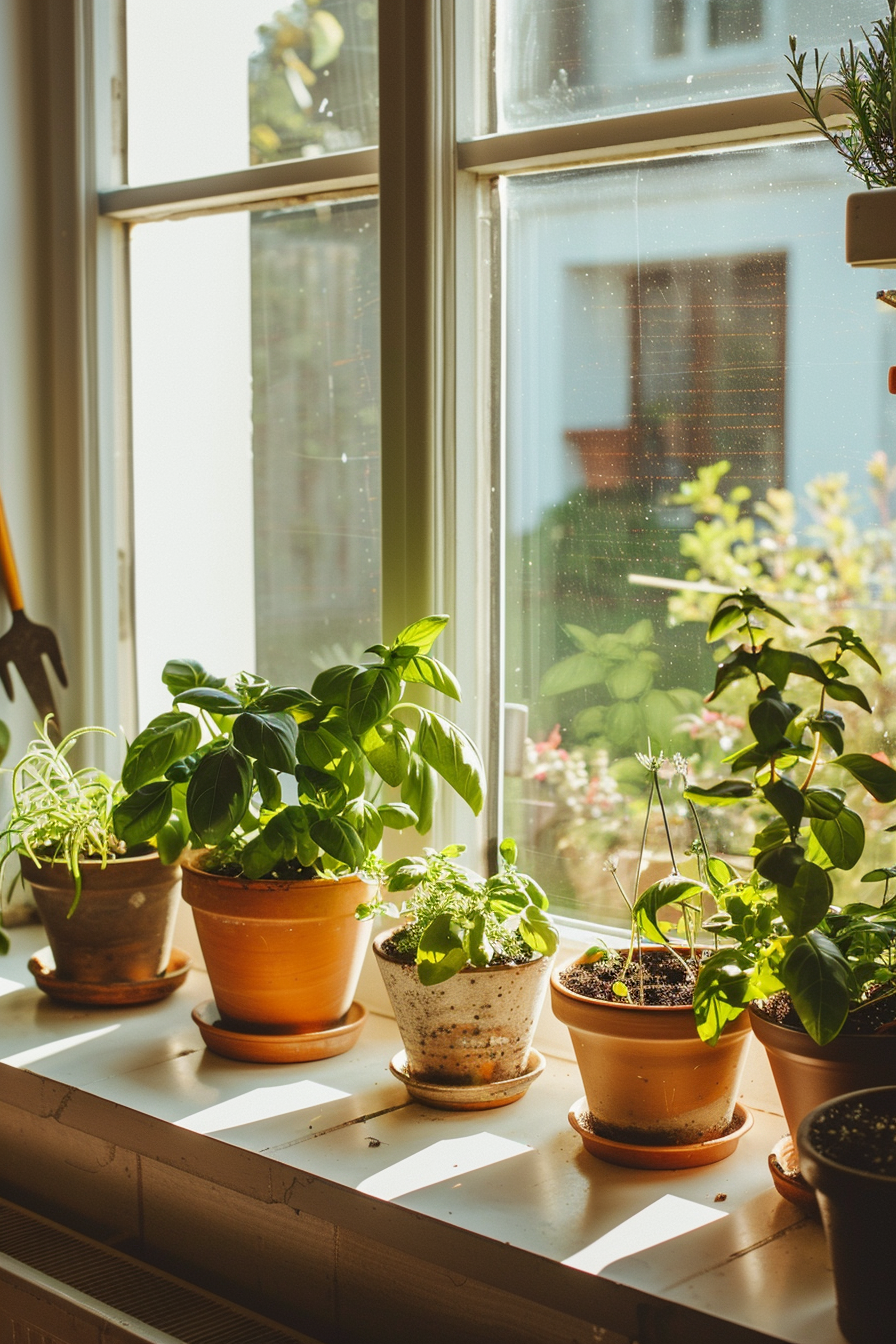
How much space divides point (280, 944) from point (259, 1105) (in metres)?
0.18

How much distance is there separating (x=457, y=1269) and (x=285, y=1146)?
0.25 metres

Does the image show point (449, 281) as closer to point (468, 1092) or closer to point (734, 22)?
point (734, 22)

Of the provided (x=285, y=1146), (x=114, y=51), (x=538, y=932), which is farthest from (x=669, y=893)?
(x=114, y=51)

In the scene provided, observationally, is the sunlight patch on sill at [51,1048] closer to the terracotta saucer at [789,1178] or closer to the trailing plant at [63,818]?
the trailing plant at [63,818]

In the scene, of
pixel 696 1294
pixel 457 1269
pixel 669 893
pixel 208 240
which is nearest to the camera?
pixel 696 1294

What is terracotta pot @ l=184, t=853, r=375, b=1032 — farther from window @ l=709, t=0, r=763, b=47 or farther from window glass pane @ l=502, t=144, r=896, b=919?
window @ l=709, t=0, r=763, b=47

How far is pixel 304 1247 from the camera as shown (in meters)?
1.37

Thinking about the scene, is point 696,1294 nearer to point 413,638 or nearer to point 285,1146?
point 285,1146

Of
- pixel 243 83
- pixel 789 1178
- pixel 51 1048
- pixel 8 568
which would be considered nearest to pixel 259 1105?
pixel 51 1048

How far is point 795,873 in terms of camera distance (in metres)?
1.06

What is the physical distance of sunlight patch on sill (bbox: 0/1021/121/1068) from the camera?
1550mm

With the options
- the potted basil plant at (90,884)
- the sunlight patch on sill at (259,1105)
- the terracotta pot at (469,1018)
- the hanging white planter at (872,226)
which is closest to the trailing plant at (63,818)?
the potted basil plant at (90,884)

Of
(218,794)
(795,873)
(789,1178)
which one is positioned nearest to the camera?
(795,873)

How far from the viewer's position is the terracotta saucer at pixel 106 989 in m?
1.73
